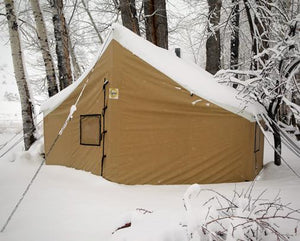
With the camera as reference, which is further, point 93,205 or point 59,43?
point 59,43

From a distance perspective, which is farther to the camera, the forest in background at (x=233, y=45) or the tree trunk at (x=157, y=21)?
the tree trunk at (x=157, y=21)

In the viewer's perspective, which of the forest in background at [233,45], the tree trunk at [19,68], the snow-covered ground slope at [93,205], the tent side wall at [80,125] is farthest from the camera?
the tree trunk at [19,68]

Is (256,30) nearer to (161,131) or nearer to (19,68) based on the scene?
(161,131)

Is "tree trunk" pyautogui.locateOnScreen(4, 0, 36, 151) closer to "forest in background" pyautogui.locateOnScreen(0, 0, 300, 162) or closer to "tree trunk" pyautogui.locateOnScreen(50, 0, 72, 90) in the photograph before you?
"forest in background" pyautogui.locateOnScreen(0, 0, 300, 162)

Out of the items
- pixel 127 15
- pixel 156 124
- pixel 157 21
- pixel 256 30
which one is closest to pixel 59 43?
pixel 127 15

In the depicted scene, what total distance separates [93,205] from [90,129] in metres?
1.79

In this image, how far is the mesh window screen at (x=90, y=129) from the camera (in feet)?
15.0

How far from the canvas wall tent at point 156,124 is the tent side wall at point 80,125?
0.03m

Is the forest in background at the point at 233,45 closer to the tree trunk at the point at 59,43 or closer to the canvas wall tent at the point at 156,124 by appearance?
the tree trunk at the point at 59,43

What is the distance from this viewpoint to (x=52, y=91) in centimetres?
788

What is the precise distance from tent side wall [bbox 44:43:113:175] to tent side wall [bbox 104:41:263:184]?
301mm

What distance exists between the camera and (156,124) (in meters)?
4.46

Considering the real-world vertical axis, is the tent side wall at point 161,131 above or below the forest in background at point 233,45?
below

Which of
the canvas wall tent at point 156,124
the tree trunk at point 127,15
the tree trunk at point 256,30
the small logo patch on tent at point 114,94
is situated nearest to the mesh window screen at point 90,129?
the canvas wall tent at point 156,124
